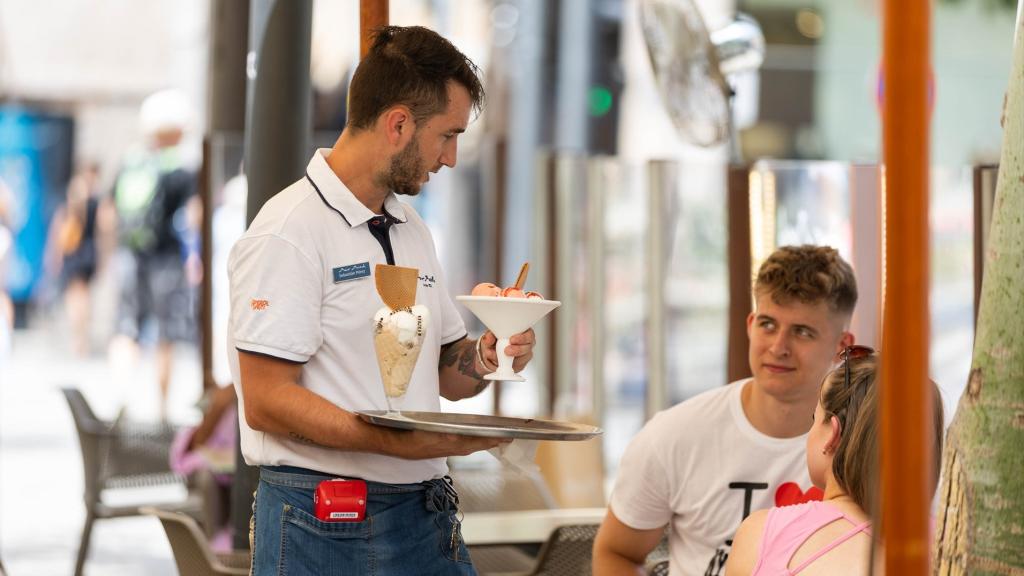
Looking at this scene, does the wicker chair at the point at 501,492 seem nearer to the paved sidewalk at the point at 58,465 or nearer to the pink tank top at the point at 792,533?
the paved sidewalk at the point at 58,465

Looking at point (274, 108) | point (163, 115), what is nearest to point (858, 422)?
point (274, 108)

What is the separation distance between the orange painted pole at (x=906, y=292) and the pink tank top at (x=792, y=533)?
33.6 inches

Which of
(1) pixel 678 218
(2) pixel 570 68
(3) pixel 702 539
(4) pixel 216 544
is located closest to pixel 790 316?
(3) pixel 702 539

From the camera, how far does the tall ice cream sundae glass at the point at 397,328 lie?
2432 millimetres

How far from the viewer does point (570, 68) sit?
46.4ft

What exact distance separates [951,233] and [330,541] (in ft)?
13.9

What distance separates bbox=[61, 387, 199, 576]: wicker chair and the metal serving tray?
9.55 feet

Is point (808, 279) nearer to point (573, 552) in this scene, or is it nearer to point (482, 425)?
point (573, 552)

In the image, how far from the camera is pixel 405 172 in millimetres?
2631

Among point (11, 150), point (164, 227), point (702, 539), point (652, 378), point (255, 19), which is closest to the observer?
point (702, 539)

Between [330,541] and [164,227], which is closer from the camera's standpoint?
[330,541]

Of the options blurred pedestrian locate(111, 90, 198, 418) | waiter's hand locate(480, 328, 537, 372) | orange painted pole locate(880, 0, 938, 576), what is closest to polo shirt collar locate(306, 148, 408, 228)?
waiter's hand locate(480, 328, 537, 372)

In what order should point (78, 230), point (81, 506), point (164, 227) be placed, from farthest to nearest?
point (78, 230), point (164, 227), point (81, 506)

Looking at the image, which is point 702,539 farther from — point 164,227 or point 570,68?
point 570,68
